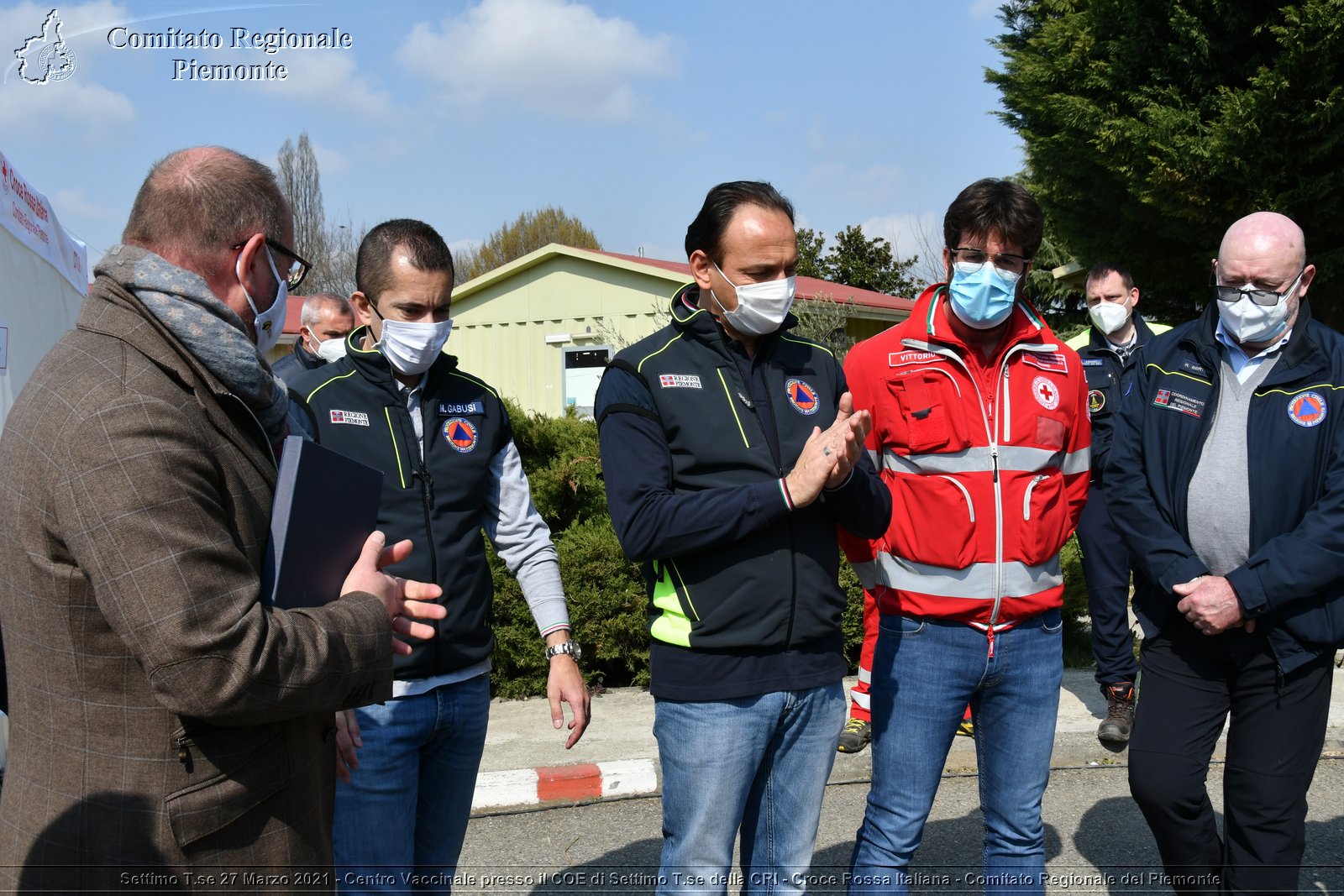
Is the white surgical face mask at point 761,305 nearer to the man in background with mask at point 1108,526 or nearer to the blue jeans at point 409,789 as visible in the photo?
the blue jeans at point 409,789

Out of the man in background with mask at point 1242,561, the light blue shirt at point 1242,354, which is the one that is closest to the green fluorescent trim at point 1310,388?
the man in background with mask at point 1242,561

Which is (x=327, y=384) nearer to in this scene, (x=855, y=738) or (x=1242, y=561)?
(x=1242, y=561)

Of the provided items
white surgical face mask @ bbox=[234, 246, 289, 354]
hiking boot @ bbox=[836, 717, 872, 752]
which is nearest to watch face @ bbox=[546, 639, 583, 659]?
white surgical face mask @ bbox=[234, 246, 289, 354]

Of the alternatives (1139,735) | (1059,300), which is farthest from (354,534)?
(1059,300)

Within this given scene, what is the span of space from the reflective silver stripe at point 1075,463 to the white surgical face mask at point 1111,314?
2933 mm

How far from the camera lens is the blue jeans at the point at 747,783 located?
2547 mm

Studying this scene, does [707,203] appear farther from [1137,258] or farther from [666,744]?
[1137,258]

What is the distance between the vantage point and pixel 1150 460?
3.32 m

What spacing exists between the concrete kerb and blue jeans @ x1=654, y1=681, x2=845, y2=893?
7.31ft

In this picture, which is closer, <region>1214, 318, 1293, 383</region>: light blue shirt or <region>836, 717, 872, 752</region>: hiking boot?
<region>1214, 318, 1293, 383</region>: light blue shirt

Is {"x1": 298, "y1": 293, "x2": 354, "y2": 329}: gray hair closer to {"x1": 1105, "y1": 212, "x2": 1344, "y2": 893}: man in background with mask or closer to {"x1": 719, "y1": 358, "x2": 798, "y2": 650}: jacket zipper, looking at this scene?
{"x1": 719, "y1": 358, "x2": 798, "y2": 650}: jacket zipper

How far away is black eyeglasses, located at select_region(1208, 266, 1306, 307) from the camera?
3182 millimetres

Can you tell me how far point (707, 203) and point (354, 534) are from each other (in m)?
1.38

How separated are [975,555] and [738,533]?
0.90 meters
